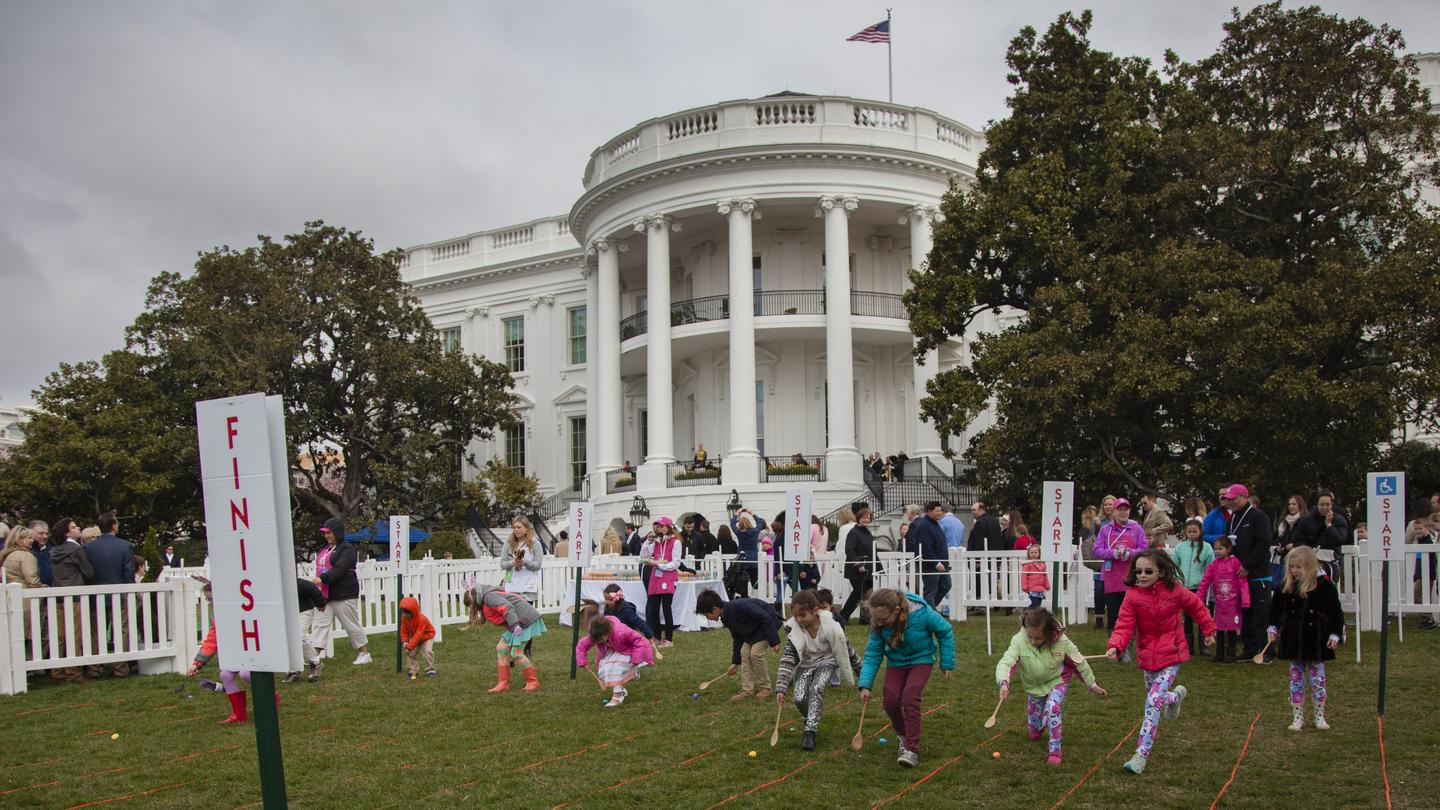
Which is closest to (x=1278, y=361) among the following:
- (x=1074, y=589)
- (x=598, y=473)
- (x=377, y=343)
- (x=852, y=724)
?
(x=1074, y=589)

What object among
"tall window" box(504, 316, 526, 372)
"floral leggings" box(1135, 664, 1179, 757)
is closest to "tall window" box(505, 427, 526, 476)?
"tall window" box(504, 316, 526, 372)

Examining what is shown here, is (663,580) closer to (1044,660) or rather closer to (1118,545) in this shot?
(1118,545)

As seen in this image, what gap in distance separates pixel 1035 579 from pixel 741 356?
16.8 metres

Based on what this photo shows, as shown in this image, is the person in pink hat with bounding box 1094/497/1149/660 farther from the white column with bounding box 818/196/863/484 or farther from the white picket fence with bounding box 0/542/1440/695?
the white column with bounding box 818/196/863/484

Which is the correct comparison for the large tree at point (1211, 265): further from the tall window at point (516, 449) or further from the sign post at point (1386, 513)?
the tall window at point (516, 449)

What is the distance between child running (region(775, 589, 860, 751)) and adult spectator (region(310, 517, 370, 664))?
625 centimetres

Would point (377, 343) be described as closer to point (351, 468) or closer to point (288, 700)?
point (351, 468)

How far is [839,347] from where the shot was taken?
32.6m

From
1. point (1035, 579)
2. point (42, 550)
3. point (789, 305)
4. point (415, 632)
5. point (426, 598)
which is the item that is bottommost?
point (426, 598)

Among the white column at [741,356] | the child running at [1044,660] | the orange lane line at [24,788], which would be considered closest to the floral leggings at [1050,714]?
the child running at [1044,660]

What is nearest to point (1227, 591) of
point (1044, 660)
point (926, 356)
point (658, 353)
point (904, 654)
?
point (1044, 660)

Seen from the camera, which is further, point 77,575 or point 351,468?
point 351,468

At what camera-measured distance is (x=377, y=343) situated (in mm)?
34969

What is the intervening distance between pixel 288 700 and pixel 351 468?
25.5 meters
